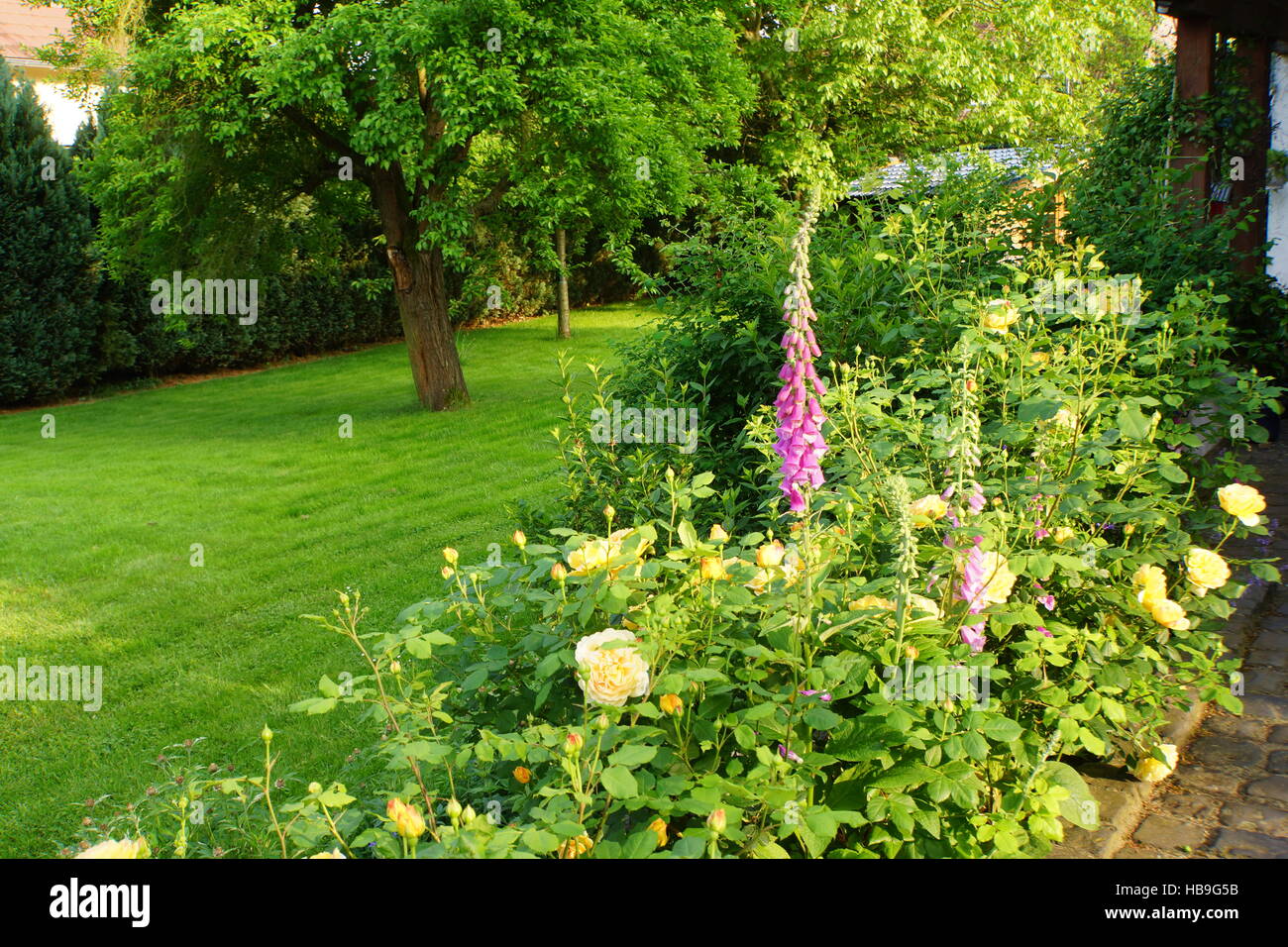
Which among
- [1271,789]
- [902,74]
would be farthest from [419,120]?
[902,74]

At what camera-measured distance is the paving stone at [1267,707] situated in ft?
11.3

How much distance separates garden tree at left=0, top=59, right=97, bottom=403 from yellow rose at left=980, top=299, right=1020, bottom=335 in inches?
594

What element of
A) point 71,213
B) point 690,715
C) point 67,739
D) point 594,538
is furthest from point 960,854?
point 71,213

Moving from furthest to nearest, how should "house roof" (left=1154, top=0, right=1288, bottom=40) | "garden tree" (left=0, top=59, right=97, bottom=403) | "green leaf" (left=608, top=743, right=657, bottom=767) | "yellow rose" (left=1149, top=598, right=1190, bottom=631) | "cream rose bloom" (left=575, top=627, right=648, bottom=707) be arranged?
"garden tree" (left=0, top=59, right=97, bottom=403) → "house roof" (left=1154, top=0, right=1288, bottom=40) → "yellow rose" (left=1149, top=598, right=1190, bottom=631) → "cream rose bloom" (left=575, top=627, right=648, bottom=707) → "green leaf" (left=608, top=743, right=657, bottom=767)

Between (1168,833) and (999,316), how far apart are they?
1.50 meters

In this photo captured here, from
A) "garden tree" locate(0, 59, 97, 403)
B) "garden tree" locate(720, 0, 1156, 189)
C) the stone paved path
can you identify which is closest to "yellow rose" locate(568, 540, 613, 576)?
the stone paved path

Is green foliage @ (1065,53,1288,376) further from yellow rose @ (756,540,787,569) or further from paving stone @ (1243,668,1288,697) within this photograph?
yellow rose @ (756,540,787,569)

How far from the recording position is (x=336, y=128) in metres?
12.2

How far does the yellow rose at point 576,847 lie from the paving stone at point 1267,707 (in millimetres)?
2730

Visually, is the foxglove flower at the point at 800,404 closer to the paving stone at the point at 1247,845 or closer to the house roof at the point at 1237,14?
the paving stone at the point at 1247,845

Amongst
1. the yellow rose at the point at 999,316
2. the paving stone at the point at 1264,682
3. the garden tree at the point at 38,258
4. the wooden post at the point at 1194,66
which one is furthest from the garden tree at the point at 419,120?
the paving stone at the point at 1264,682

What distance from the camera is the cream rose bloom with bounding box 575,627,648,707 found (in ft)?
6.03
